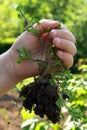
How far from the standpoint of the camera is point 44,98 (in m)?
1.44

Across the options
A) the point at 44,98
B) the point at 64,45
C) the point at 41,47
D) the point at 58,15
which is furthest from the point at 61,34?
the point at 58,15

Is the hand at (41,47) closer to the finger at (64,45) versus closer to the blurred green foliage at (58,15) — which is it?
the finger at (64,45)

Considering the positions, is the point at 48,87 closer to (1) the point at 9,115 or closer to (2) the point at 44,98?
(2) the point at 44,98

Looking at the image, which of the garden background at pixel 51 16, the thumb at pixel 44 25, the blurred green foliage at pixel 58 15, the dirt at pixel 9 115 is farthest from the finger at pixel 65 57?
the blurred green foliage at pixel 58 15

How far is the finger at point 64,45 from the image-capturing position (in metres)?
1.47

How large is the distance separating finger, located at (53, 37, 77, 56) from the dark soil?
0.13 m

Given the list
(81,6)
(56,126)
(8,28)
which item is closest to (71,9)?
(81,6)

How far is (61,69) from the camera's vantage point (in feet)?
4.85

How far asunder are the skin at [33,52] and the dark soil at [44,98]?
0.39 ft

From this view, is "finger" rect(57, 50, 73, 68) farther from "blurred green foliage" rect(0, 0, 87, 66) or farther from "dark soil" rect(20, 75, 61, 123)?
"blurred green foliage" rect(0, 0, 87, 66)

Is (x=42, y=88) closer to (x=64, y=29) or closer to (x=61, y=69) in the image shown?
(x=61, y=69)

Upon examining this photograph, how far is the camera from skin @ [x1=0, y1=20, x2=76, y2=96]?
1.50 m

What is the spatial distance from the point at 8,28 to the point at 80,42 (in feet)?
9.33

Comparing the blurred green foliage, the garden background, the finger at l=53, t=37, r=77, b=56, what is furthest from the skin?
the blurred green foliage
